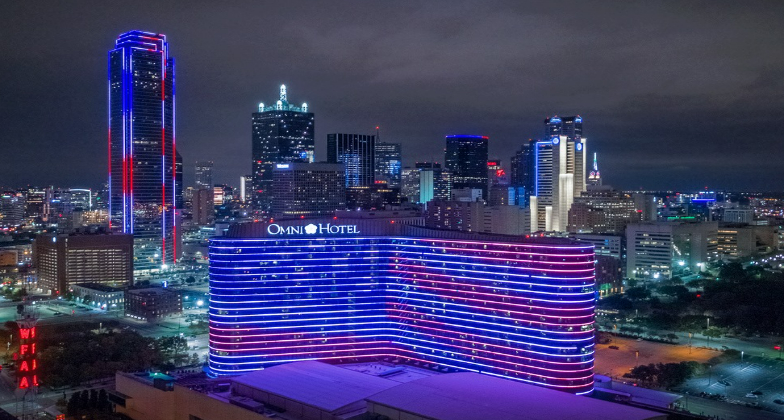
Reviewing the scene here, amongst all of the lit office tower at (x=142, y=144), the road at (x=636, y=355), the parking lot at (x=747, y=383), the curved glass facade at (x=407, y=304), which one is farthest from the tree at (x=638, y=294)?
the lit office tower at (x=142, y=144)

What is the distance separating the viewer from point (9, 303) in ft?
→ 379

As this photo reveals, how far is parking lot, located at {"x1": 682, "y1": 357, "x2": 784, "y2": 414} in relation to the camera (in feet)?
199

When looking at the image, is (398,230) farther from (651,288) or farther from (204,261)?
(204,261)

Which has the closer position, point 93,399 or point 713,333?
point 93,399

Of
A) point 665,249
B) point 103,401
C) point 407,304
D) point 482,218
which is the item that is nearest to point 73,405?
point 103,401

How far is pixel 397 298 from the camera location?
68250 mm

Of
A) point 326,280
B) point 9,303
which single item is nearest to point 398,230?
point 326,280

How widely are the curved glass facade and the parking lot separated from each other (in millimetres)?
13770

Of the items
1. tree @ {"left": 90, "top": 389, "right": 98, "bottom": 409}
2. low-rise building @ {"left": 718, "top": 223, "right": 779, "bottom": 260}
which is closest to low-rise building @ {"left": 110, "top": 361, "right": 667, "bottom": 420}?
tree @ {"left": 90, "top": 389, "right": 98, "bottom": 409}

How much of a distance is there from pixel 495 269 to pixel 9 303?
9197 cm

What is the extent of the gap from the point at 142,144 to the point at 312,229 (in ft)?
330

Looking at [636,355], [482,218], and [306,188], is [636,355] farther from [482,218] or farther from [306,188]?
[306,188]

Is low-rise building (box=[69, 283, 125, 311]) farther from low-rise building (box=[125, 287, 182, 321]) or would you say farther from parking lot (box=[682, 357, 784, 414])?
parking lot (box=[682, 357, 784, 414])

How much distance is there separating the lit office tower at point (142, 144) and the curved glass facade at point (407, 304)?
94.0 m
